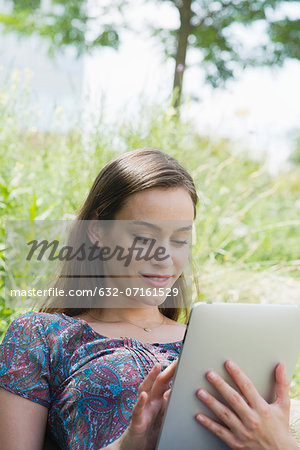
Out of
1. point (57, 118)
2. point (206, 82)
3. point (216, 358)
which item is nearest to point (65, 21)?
point (206, 82)

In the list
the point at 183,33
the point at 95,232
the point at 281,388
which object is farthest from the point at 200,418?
the point at 183,33

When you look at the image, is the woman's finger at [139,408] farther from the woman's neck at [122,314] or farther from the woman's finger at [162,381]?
the woman's neck at [122,314]

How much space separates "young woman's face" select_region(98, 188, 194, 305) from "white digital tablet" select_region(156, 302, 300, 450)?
0.38 m

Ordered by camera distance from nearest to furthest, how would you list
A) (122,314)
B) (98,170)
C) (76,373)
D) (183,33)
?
(76,373), (122,314), (98,170), (183,33)

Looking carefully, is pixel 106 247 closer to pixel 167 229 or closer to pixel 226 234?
pixel 167 229

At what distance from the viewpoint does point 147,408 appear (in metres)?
1.06

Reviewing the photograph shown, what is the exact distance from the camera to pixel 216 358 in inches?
41.6

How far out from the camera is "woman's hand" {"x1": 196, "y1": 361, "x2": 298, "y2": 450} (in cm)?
104

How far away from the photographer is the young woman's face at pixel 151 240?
1.39 meters

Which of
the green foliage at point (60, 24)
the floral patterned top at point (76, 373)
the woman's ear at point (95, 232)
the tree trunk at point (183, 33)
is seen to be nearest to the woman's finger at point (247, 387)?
the floral patterned top at point (76, 373)

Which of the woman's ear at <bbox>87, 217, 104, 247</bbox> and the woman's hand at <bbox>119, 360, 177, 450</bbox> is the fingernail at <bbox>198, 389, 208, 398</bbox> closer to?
the woman's hand at <bbox>119, 360, 177, 450</bbox>

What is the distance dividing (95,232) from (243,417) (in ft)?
2.30

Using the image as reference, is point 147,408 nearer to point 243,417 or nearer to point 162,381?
point 162,381

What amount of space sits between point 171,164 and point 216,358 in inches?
25.7
